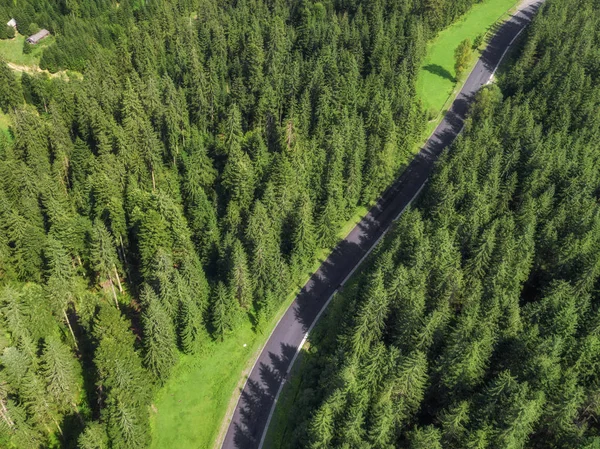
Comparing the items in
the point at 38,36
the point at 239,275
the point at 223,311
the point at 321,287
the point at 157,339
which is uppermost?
the point at 38,36

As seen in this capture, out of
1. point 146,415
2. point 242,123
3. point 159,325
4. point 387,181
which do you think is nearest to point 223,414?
point 146,415

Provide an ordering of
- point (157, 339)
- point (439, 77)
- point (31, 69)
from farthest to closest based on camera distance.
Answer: point (439, 77), point (31, 69), point (157, 339)

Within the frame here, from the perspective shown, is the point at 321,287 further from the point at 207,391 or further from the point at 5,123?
the point at 5,123

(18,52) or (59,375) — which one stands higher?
(18,52)

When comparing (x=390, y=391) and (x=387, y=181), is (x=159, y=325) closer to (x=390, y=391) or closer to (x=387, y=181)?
(x=390, y=391)

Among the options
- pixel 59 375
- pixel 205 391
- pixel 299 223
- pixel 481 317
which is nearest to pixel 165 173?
pixel 299 223

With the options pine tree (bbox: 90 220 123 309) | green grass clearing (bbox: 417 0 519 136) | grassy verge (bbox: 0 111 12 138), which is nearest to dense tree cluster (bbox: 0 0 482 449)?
pine tree (bbox: 90 220 123 309)

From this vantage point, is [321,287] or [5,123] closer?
[321,287]
